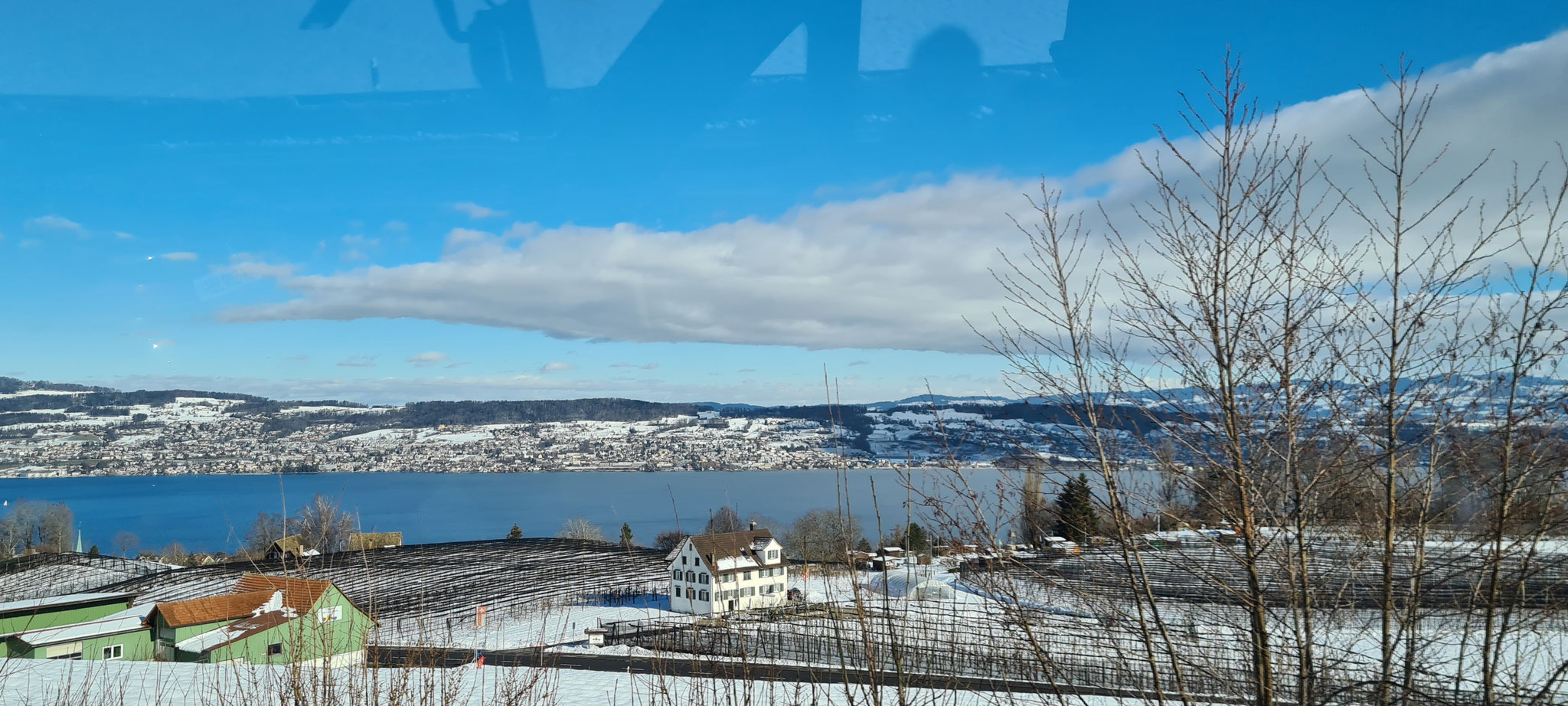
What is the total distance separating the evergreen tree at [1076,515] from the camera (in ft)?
8.32

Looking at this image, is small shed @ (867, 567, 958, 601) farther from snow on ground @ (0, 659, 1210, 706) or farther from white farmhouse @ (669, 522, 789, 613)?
white farmhouse @ (669, 522, 789, 613)

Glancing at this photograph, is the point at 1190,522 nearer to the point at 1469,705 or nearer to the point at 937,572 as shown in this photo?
the point at 1469,705

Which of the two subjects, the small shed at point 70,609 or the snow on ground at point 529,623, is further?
the snow on ground at point 529,623

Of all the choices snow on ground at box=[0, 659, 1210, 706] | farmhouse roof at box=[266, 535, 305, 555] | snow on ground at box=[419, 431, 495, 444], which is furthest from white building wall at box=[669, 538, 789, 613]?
snow on ground at box=[419, 431, 495, 444]

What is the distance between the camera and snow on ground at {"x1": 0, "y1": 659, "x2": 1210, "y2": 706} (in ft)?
9.16

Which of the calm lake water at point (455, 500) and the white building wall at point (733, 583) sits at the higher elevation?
the white building wall at point (733, 583)

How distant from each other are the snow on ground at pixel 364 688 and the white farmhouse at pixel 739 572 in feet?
45.2

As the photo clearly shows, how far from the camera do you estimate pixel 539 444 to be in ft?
470

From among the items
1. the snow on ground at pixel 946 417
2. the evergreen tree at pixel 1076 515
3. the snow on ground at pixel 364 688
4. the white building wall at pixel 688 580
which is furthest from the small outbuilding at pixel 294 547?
the white building wall at pixel 688 580

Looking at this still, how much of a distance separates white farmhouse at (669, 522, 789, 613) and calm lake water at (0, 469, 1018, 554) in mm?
2241

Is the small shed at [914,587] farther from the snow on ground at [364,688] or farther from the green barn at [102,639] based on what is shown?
the green barn at [102,639]

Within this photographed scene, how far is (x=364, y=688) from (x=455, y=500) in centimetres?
8678

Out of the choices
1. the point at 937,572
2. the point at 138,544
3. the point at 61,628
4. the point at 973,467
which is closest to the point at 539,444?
the point at 138,544

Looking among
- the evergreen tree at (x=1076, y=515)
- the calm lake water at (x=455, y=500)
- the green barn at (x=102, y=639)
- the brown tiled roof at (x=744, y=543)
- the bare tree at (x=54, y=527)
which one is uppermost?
the evergreen tree at (x=1076, y=515)
